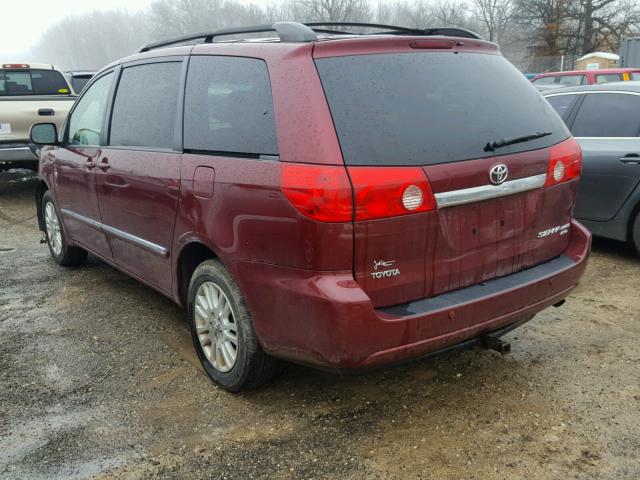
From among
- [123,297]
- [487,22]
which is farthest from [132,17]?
[123,297]

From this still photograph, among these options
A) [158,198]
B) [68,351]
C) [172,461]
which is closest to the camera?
[172,461]

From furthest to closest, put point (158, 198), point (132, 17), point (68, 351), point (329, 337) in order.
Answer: point (132, 17) < point (68, 351) < point (158, 198) < point (329, 337)

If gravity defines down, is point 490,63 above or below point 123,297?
above

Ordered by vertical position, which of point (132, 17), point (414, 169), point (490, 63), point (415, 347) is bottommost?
point (415, 347)

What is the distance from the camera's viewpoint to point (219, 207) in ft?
9.57

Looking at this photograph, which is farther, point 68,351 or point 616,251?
point 616,251

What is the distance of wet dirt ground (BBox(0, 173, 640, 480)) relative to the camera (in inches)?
104

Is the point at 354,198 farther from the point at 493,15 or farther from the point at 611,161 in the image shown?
the point at 493,15

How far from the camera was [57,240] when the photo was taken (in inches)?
223

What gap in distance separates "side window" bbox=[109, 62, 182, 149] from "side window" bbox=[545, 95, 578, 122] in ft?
12.6

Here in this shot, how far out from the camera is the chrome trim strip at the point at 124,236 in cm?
359

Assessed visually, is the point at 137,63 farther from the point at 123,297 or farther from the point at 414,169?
the point at 414,169

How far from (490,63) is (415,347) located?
4.92 feet

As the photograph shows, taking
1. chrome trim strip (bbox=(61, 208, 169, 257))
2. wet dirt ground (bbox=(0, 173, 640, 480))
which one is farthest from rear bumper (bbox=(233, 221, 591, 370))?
chrome trim strip (bbox=(61, 208, 169, 257))
